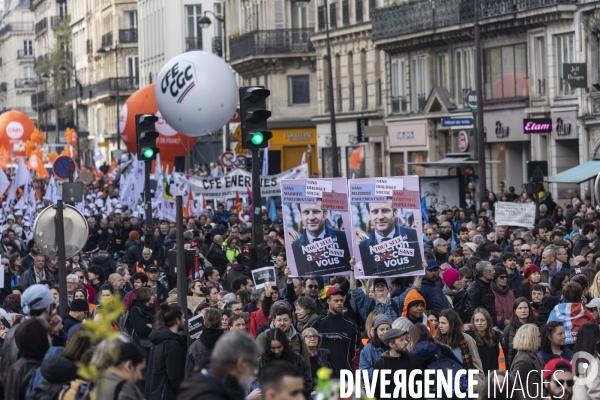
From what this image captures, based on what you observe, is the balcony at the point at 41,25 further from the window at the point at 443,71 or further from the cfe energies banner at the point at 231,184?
the cfe energies banner at the point at 231,184

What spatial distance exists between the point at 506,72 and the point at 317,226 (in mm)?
28298

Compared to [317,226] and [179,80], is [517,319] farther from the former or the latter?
[179,80]

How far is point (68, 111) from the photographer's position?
105 m

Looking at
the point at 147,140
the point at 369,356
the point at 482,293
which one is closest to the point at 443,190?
the point at 147,140

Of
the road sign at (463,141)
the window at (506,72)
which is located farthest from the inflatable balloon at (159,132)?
the window at (506,72)

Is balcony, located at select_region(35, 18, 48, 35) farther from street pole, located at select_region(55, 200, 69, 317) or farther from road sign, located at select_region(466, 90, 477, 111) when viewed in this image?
street pole, located at select_region(55, 200, 69, 317)

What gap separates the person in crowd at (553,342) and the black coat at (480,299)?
3517 mm

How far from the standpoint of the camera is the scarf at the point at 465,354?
11.4m

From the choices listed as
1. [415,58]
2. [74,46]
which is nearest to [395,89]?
[415,58]

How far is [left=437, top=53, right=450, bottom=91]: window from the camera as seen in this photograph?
47584 millimetres

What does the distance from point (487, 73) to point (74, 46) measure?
247ft

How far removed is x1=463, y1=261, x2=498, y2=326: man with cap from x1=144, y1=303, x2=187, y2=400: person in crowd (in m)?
3.83

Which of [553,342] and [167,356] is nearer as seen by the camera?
[553,342]

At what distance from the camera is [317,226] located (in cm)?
1625
